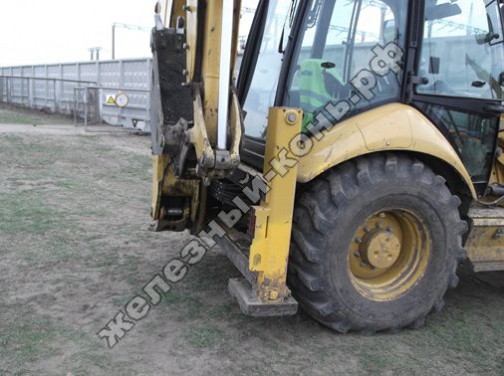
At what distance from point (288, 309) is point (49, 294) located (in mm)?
1815

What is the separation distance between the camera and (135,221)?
5.67 metres

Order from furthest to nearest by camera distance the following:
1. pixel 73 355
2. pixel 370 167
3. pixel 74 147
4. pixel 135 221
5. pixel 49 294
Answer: pixel 74 147
pixel 135 221
pixel 49 294
pixel 370 167
pixel 73 355

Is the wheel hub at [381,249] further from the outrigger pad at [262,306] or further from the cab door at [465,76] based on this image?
Result: the cab door at [465,76]

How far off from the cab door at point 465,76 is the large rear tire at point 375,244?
53 cm

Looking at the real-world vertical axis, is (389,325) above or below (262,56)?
below

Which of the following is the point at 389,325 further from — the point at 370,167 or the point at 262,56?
the point at 262,56

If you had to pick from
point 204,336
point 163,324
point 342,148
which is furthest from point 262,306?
point 342,148

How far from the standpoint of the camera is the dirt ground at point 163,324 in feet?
9.62

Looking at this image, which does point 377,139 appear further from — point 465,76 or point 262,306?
point 262,306

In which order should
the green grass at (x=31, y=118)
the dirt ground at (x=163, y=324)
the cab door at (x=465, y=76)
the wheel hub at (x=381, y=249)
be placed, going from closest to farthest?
the dirt ground at (x=163, y=324)
the wheel hub at (x=381, y=249)
the cab door at (x=465, y=76)
the green grass at (x=31, y=118)

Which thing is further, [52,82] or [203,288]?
[52,82]

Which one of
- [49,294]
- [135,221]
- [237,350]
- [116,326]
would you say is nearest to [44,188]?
[135,221]

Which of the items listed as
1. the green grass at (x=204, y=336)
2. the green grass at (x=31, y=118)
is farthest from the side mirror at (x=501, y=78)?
the green grass at (x=31, y=118)

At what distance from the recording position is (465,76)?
359 cm
